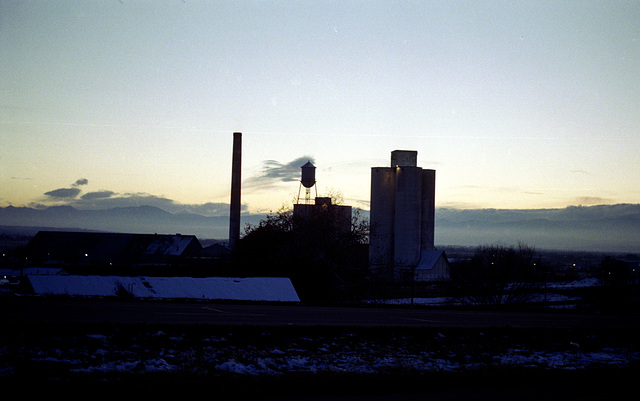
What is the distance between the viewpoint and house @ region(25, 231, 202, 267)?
240 feet

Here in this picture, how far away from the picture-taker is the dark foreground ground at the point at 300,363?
770cm

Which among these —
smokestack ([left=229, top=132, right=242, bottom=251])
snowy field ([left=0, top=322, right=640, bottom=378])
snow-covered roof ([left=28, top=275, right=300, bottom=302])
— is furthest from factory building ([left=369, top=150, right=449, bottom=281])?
snowy field ([left=0, top=322, right=640, bottom=378])

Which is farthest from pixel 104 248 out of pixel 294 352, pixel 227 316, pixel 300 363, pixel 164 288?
pixel 300 363

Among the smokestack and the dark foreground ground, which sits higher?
the smokestack

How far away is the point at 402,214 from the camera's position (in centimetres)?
5625

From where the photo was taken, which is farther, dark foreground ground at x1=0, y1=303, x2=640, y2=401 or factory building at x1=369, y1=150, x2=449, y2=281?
factory building at x1=369, y1=150, x2=449, y2=281

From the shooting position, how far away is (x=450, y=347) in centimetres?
1188

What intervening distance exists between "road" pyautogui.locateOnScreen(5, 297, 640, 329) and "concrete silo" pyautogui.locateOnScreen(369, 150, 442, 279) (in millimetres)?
36940

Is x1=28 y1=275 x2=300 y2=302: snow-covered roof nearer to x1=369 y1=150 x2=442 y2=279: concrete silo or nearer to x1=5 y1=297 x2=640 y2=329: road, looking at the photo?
x1=5 y1=297 x2=640 y2=329: road

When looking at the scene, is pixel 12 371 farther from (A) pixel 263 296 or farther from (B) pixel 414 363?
(A) pixel 263 296

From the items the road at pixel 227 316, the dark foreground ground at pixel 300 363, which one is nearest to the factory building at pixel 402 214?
the road at pixel 227 316

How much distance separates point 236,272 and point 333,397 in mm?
27718

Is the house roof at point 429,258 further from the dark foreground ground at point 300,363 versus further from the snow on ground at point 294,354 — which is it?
the snow on ground at point 294,354

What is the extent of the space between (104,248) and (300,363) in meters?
71.6
